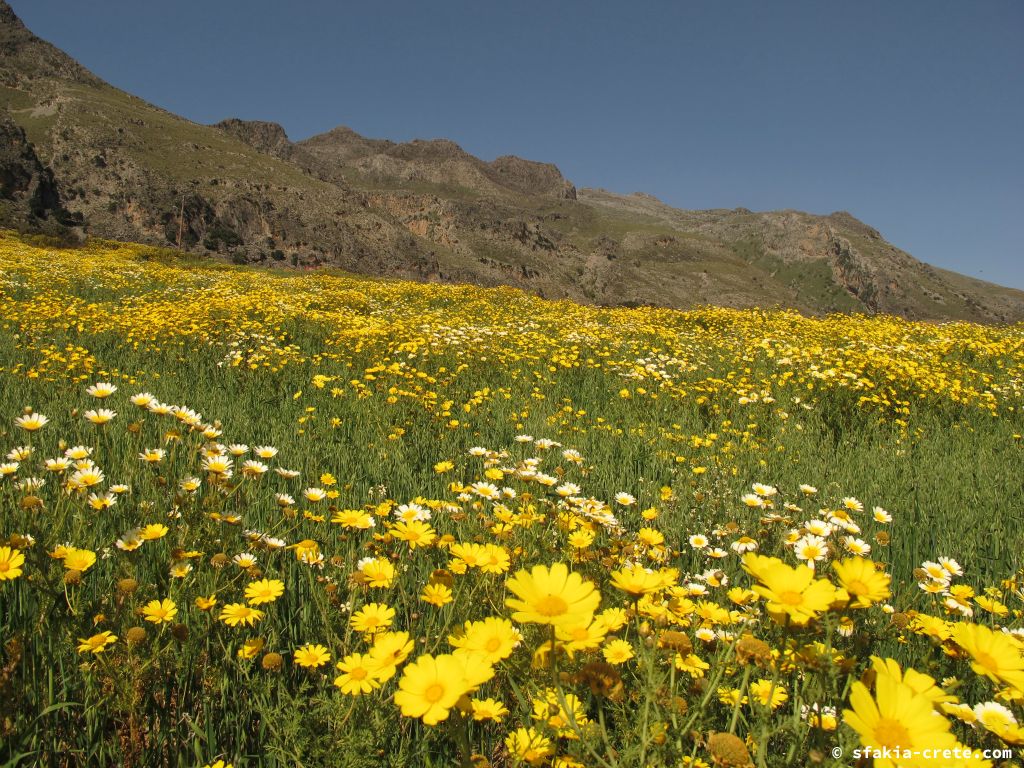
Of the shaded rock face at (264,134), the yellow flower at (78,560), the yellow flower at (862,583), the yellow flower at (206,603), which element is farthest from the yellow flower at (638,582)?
the shaded rock face at (264,134)

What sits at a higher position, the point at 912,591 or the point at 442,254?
the point at 442,254

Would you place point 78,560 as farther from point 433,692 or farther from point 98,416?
point 98,416

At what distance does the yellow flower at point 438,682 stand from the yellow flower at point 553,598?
0.11m

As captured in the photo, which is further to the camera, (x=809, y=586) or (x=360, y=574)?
(x=360, y=574)

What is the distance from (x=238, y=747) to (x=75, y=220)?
176 feet

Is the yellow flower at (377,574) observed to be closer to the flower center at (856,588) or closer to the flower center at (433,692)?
the flower center at (433,692)

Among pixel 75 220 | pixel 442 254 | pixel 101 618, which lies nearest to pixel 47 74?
pixel 75 220

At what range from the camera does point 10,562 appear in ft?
4.02

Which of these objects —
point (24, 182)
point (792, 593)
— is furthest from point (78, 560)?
point (24, 182)

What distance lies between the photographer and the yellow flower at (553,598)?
0.87 metres

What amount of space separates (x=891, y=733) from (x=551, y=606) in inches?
20.1

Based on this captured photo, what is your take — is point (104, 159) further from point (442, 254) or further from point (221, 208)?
point (442, 254)

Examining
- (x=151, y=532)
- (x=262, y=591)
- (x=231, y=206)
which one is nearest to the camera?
(x=262, y=591)

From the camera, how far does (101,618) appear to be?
50.2 inches
